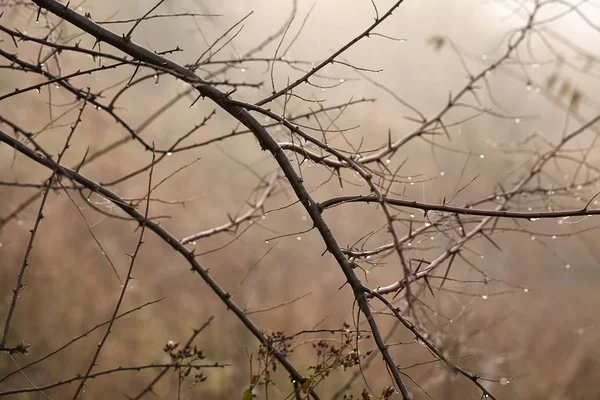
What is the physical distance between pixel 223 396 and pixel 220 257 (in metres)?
0.58

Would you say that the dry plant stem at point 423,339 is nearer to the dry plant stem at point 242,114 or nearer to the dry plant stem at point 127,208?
the dry plant stem at point 242,114

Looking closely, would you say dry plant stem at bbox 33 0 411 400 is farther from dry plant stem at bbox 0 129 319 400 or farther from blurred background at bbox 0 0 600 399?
blurred background at bbox 0 0 600 399

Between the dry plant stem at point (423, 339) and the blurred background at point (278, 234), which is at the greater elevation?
the blurred background at point (278, 234)

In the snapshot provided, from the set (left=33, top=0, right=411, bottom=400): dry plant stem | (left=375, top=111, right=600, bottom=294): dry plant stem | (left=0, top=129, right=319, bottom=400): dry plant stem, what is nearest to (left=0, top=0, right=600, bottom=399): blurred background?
(left=375, top=111, right=600, bottom=294): dry plant stem

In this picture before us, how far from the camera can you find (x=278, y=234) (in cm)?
219

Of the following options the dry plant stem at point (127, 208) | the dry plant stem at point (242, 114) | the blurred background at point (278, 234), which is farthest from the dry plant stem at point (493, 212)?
the blurred background at point (278, 234)

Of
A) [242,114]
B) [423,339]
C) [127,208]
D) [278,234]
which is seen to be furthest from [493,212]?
[278,234]

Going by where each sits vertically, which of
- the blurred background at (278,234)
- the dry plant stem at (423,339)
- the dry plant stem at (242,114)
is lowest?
the dry plant stem at (423,339)

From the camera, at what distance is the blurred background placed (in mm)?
1838

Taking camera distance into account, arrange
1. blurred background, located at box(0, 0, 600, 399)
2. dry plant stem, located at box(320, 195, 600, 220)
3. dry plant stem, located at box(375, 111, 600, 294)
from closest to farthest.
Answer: dry plant stem, located at box(320, 195, 600, 220), dry plant stem, located at box(375, 111, 600, 294), blurred background, located at box(0, 0, 600, 399)

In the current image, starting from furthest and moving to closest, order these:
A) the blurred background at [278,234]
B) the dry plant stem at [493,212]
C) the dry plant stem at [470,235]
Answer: the blurred background at [278,234] → the dry plant stem at [470,235] → the dry plant stem at [493,212]

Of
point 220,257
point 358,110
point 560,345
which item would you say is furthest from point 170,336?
point 560,345

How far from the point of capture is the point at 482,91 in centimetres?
268

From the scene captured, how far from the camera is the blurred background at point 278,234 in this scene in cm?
184
